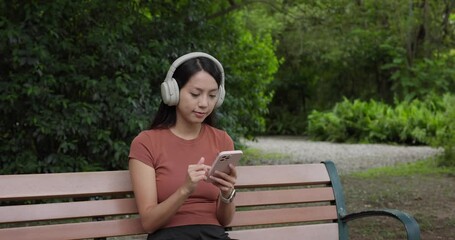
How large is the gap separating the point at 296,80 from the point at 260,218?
75.5ft

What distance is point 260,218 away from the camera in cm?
350

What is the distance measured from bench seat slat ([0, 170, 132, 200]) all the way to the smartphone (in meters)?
0.53

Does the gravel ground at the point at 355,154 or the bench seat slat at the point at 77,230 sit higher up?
the bench seat slat at the point at 77,230

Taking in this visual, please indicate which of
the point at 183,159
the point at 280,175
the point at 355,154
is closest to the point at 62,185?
the point at 183,159

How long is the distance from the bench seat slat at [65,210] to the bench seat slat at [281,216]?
0.58 metres

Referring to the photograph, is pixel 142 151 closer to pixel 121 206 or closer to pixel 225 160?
pixel 121 206

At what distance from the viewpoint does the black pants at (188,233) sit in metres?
2.99

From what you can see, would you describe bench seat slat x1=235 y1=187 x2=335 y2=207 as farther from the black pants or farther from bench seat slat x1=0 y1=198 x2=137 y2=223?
bench seat slat x1=0 y1=198 x2=137 y2=223

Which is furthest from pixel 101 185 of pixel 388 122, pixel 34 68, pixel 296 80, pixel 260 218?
Answer: pixel 296 80

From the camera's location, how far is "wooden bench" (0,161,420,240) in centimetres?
295

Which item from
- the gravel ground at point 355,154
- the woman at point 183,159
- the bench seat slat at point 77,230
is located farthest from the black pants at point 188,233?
the gravel ground at point 355,154

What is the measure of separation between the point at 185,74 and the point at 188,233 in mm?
686

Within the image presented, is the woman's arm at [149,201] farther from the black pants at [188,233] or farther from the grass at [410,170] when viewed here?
the grass at [410,170]

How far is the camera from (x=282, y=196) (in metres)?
3.55
